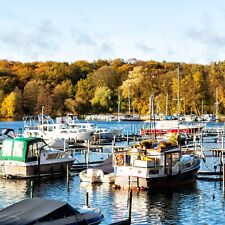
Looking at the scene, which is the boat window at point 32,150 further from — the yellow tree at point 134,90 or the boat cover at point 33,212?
the yellow tree at point 134,90

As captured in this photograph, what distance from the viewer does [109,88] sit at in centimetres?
16325

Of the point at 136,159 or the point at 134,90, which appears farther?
the point at 134,90

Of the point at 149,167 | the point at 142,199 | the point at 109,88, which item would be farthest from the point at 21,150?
the point at 109,88

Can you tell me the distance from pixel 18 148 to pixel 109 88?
121859 mm

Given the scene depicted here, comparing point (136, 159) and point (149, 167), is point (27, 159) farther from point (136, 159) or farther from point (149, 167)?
point (149, 167)

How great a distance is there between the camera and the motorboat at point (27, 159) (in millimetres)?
41531

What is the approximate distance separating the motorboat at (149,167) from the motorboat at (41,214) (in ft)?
40.8

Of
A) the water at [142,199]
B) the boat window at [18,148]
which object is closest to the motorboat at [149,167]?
the water at [142,199]

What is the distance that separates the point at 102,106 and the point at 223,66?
35.6 m

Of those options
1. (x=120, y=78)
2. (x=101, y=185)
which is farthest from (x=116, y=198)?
(x=120, y=78)

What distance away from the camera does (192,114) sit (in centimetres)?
14238

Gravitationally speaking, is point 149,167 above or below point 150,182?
above

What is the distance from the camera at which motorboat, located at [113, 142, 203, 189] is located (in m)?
35.9

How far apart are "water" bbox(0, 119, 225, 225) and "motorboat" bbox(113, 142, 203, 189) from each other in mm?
690
